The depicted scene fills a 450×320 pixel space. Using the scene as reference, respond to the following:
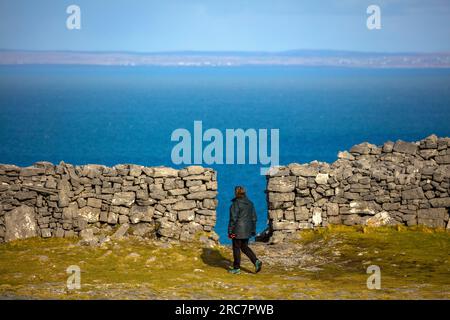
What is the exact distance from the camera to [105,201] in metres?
29.0

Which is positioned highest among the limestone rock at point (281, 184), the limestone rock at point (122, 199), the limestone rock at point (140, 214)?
the limestone rock at point (281, 184)

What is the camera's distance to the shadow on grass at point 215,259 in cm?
2598

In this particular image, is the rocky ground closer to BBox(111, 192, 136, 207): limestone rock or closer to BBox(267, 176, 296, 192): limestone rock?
BBox(111, 192, 136, 207): limestone rock

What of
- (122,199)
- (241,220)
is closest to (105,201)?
(122,199)

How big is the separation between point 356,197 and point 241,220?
699 cm

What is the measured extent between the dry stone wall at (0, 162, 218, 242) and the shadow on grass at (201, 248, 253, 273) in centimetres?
141

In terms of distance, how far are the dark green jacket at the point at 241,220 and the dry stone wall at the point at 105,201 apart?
4951mm

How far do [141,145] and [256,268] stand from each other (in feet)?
424

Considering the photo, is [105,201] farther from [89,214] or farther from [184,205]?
[184,205]

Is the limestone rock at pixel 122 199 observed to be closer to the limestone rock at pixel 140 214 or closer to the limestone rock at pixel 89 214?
the limestone rock at pixel 140 214

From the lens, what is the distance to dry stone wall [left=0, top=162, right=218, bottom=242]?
28.7m

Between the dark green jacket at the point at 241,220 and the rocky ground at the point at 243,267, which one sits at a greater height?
the dark green jacket at the point at 241,220

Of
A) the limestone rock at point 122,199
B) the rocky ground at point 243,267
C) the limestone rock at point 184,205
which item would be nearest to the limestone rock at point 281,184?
the rocky ground at point 243,267

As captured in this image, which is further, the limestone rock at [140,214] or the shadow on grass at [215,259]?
the limestone rock at [140,214]
